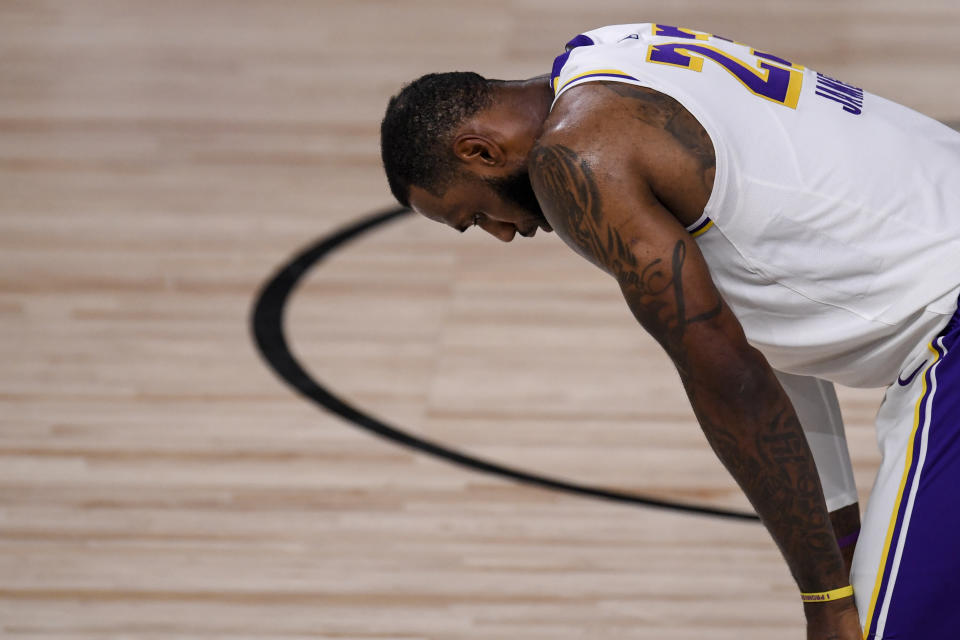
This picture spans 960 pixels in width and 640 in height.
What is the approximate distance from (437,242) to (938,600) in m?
2.56

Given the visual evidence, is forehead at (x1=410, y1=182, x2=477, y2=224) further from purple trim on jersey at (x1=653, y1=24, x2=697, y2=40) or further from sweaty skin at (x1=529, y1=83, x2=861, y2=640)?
purple trim on jersey at (x1=653, y1=24, x2=697, y2=40)

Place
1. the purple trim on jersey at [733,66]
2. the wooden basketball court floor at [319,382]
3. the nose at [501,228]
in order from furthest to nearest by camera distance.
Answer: the wooden basketball court floor at [319,382]
the nose at [501,228]
the purple trim on jersey at [733,66]

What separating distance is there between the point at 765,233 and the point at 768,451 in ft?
0.87

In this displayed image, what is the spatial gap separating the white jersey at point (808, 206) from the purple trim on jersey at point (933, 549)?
14 cm

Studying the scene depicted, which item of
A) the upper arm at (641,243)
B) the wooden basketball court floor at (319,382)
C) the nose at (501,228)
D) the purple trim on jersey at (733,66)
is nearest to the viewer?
the upper arm at (641,243)

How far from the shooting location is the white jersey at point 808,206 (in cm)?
148

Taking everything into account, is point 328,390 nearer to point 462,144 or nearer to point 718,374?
point 462,144

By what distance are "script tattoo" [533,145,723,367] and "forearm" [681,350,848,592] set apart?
0.20 feet

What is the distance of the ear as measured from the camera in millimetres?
1575

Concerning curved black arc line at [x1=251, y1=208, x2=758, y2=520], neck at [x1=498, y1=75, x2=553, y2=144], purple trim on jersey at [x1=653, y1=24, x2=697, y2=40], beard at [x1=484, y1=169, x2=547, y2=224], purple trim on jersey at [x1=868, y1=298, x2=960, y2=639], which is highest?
purple trim on jersey at [x1=653, y1=24, x2=697, y2=40]

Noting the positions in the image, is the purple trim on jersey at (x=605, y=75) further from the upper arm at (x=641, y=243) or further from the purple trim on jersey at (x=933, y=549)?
the purple trim on jersey at (x=933, y=549)

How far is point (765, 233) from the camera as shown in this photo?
1491 millimetres

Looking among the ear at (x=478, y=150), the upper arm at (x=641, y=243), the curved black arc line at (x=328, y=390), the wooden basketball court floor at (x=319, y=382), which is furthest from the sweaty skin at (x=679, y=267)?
the curved black arc line at (x=328, y=390)

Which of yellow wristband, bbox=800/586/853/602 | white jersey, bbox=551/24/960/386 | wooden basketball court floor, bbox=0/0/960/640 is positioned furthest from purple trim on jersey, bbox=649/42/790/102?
wooden basketball court floor, bbox=0/0/960/640
